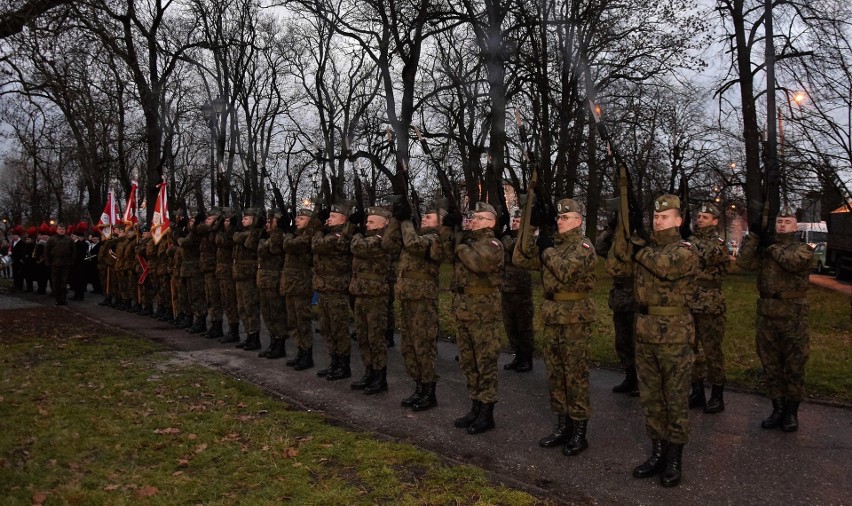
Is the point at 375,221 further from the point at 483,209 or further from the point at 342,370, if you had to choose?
the point at 342,370

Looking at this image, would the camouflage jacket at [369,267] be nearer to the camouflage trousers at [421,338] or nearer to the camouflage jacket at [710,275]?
the camouflage trousers at [421,338]

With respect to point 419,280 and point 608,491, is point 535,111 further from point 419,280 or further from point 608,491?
point 608,491

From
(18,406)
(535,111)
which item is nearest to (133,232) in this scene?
(18,406)

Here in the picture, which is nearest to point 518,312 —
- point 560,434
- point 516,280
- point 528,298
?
point 528,298

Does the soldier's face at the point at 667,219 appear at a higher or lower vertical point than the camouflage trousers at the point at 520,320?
higher

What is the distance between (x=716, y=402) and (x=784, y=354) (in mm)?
895

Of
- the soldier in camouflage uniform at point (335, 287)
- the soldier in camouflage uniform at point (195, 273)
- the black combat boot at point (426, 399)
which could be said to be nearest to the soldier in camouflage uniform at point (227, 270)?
the soldier in camouflage uniform at point (195, 273)

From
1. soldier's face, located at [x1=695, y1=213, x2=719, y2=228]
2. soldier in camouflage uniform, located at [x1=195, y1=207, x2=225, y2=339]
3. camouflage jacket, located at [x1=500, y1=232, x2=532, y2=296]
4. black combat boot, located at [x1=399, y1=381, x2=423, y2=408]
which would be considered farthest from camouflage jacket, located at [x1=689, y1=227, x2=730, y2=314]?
soldier in camouflage uniform, located at [x1=195, y1=207, x2=225, y2=339]

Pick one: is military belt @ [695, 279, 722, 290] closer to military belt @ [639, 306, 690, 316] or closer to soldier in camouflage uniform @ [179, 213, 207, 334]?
military belt @ [639, 306, 690, 316]

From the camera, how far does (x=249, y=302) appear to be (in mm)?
9812

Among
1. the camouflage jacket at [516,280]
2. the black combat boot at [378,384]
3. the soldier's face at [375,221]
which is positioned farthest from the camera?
the camouflage jacket at [516,280]

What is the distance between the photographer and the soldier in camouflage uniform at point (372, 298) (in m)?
7.24

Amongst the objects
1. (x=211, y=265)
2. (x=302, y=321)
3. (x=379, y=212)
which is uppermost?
(x=379, y=212)

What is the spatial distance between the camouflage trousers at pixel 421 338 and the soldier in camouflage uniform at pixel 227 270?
15.7ft
